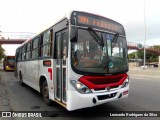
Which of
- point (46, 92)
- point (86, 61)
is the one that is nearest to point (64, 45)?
point (86, 61)

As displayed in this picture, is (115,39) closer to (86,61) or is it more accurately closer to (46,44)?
(86,61)

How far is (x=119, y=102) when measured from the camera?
7668 mm

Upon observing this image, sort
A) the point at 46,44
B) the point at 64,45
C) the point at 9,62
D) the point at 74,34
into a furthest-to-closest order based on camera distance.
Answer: the point at 9,62 → the point at 46,44 → the point at 64,45 → the point at 74,34

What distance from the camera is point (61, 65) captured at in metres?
5.84

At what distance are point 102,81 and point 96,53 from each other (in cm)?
80

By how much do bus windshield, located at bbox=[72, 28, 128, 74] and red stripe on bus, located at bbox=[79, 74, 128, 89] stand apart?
0.54 feet

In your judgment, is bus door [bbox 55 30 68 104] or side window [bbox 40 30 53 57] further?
side window [bbox 40 30 53 57]

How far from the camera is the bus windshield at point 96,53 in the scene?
5.23m

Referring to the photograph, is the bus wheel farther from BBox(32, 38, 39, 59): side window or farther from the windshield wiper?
the windshield wiper

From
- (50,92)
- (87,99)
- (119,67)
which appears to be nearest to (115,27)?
(119,67)

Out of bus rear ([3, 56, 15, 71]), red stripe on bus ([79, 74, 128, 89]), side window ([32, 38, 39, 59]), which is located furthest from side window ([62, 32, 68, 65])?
bus rear ([3, 56, 15, 71])

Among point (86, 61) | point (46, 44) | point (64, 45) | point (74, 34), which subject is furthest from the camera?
point (46, 44)

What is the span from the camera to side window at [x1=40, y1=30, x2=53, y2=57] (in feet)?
22.1

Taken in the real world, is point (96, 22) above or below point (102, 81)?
above
